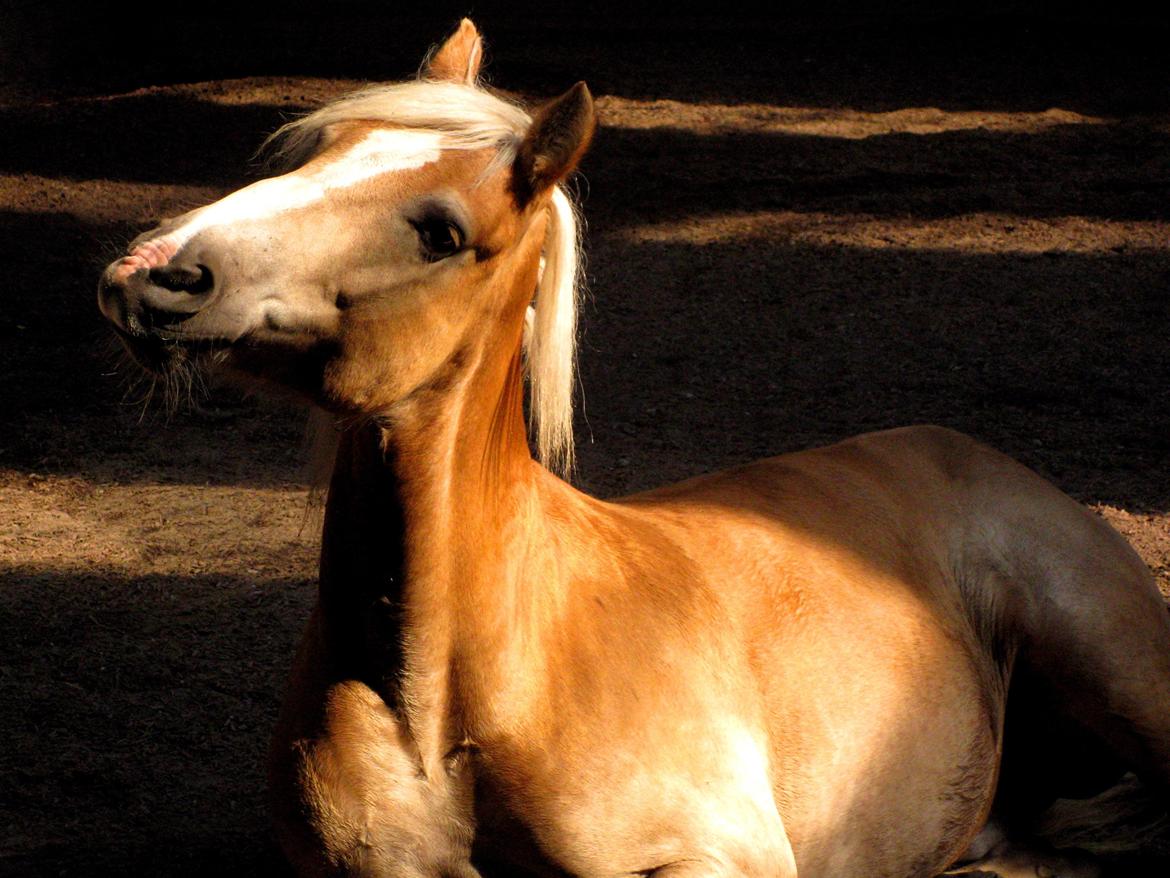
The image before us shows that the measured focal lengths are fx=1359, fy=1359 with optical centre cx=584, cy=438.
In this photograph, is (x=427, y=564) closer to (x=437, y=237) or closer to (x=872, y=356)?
(x=437, y=237)

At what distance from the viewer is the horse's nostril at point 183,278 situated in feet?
6.38

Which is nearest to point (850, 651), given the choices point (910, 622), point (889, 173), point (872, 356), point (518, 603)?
point (910, 622)

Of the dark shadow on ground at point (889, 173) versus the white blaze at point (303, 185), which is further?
the dark shadow on ground at point (889, 173)

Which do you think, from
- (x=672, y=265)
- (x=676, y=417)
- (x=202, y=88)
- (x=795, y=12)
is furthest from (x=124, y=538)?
(x=795, y=12)

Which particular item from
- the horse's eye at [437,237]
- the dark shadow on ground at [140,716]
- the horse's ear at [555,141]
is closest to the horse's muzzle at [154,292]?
the horse's eye at [437,237]

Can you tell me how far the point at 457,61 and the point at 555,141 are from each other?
0.55 meters

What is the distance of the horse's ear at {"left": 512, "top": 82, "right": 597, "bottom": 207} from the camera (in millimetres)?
2193

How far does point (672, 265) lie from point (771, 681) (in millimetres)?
4855

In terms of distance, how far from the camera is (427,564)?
230 cm

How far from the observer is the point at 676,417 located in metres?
5.89

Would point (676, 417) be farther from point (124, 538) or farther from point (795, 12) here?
point (795, 12)

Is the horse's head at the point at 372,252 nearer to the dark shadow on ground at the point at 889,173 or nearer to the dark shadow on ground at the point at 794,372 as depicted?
the dark shadow on ground at the point at 794,372

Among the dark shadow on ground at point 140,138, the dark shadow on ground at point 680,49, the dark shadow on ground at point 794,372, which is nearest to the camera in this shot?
the dark shadow on ground at point 794,372

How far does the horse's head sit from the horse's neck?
125 mm
